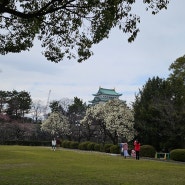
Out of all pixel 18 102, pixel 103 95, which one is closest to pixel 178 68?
pixel 103 95

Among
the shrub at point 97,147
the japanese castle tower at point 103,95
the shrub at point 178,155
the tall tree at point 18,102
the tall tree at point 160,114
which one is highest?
the japanese castle tower at point 103,95

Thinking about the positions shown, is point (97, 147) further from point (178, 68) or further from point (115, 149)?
point (178, 68)

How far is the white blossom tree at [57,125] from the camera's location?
67875 mm

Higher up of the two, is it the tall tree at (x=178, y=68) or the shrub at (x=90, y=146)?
the tall tree at (x=178, y=68)

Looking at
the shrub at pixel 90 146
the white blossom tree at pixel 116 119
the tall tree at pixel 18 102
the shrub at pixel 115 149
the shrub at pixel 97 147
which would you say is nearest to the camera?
the shrub at pixel 115 149

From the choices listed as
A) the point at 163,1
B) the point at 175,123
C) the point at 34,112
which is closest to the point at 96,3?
the point at 163,1

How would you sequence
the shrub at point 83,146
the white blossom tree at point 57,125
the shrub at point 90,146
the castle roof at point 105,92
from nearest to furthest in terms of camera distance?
the shrub at point 90,146 → the shrub at point 83,146 → the white blossom tree at point 57,125 → the castle roof at point 105,92

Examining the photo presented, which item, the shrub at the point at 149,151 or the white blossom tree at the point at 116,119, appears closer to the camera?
the shrub at the point at 149,151

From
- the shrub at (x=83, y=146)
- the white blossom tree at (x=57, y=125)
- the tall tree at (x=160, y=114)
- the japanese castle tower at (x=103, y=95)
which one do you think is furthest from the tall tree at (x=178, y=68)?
the japanese castle tower at (x=103, y=95)

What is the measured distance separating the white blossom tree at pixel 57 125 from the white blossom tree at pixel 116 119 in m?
15.2

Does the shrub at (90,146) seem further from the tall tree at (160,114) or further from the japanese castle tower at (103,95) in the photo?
the japanese castle tower at (103,95)

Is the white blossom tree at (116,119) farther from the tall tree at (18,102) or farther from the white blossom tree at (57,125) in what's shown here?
the tall tree at (18,102)

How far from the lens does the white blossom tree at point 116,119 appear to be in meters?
46.6

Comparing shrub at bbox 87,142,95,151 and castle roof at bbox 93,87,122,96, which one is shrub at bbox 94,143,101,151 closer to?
shrub at bbox 87,142,95,151
